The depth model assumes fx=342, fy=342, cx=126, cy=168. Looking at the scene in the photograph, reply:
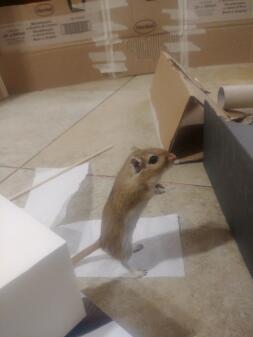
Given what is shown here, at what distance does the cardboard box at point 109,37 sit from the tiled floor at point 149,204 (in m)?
0.10

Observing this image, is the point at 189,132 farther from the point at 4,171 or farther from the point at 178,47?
the point at 178,47

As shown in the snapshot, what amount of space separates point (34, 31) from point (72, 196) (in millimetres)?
1190

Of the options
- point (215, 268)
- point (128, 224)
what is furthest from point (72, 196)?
point (215, 268)

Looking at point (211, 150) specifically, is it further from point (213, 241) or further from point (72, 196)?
point (72, 196)

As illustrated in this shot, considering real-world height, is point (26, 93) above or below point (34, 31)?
below

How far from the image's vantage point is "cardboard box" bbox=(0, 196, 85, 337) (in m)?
0.48

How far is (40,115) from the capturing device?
5.53 feet

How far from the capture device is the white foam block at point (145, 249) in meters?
0.77

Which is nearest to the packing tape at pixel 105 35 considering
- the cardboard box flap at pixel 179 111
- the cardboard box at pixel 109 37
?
the cardboard box at pixel 109 37

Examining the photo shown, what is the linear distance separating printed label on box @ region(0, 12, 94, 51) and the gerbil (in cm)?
135

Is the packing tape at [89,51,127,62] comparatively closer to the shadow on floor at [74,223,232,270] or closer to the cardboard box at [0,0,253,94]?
the cardboard box at [0,0,253,94]

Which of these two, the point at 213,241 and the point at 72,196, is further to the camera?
the point at 72,196

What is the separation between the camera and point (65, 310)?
1.89ft

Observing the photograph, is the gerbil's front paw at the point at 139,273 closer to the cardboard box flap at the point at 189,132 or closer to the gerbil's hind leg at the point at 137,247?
the gerbil's hind leg at the point at 137,247
